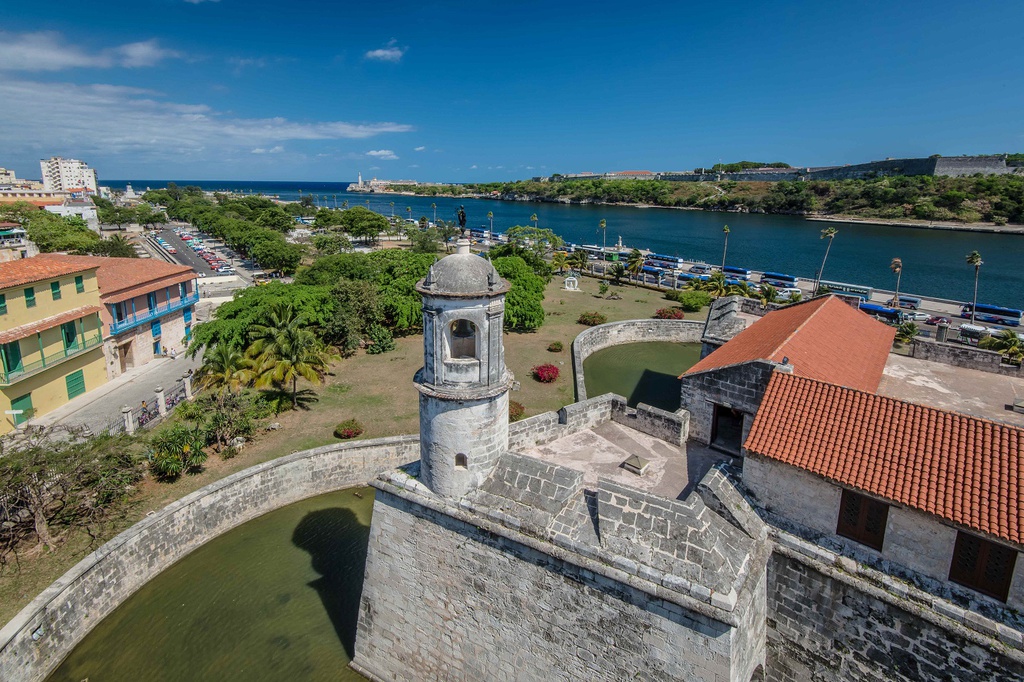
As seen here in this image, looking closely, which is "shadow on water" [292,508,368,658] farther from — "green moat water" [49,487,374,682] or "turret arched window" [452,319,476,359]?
"turret arched window" [452,319,476,359]

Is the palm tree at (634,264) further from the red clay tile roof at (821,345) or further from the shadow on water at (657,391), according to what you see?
the red clay tile roof at (821,345)

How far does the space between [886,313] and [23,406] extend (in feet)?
190

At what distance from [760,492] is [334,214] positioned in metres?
108

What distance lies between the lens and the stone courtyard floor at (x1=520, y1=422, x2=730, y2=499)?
15.0 metres

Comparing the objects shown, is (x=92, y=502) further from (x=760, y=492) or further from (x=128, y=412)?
(x=760, y=492)

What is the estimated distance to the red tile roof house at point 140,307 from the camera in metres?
31.5

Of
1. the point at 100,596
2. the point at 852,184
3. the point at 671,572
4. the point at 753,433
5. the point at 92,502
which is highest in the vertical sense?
the point at 852,184

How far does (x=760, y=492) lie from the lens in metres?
12.7

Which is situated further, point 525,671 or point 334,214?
point 334,214

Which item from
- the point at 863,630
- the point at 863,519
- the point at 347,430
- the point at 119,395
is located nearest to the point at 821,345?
the point at 863,519

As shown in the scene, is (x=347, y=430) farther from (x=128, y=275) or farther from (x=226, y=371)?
(x=128, y=275)

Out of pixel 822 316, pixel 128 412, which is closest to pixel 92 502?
pixel 128 412

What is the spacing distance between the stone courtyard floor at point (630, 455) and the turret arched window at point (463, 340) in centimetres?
473

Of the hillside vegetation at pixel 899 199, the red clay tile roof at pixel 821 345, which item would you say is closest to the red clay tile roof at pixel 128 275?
the red clay tile roof at pixel 821 345
